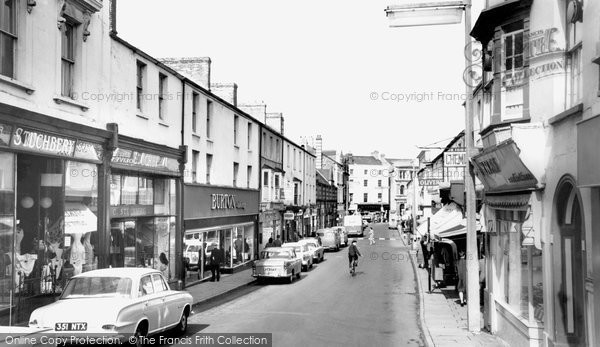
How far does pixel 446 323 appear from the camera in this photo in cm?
1594

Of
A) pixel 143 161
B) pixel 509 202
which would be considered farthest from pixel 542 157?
pixel 143 161

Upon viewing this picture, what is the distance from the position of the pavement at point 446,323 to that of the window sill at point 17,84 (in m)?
11.0

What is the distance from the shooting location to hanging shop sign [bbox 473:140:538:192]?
10.7 meters

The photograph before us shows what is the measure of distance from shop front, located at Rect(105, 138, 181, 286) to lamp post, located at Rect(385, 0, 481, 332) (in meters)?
10.2

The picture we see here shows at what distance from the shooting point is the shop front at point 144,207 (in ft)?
60.1

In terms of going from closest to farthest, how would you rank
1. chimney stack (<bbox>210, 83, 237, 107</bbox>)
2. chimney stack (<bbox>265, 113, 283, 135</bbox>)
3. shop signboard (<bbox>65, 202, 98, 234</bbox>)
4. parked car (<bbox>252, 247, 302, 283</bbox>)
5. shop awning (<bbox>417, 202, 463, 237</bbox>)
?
shop signboard (<bbox>65, 202, 98, 234</bbox>) → shop awning (<bbox>417, 202, 463, 237</bbox>) → parked car (<bbox>252, 247, 302, 283</bbox>) → chimney stack (<bbox>210, 83, 237, 107</bbox>) → chimney stack (<bbox>265, 113, 283, 135</bbox>)

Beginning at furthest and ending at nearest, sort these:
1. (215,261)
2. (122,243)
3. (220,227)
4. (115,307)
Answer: (220,227) → (215,261) → (122,243) → (115,307)

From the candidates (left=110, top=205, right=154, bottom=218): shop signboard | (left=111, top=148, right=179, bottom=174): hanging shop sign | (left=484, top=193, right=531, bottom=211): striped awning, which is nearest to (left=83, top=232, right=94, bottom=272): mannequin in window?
(left=110, top=205, right=154, bottom=218): shop signboard

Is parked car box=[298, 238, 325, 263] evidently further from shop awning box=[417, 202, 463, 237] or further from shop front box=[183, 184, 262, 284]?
shop awning box=[417, 202, 463, 237]

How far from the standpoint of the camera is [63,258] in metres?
15.5

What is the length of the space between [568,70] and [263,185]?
2834cm

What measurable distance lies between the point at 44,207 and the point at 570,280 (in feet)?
39.9

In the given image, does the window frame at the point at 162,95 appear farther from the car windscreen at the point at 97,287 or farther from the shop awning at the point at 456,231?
the shop awning at the point at 456,231

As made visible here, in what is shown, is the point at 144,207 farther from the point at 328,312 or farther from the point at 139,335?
the point at 139,335
